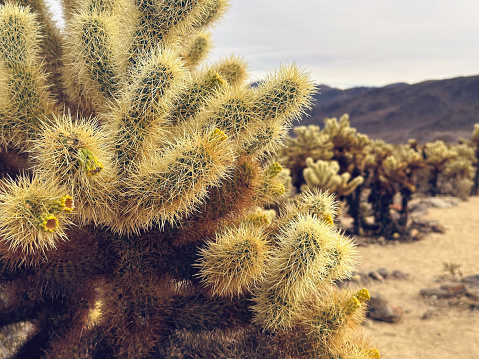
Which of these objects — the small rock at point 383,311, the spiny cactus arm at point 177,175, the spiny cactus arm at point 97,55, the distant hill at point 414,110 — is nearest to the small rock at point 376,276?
the small rock at point 383,311

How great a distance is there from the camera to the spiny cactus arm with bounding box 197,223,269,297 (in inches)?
82.4

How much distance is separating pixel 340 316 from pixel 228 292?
2.26ft

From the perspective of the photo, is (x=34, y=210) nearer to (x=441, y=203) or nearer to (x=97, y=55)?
(x=97, y=55)

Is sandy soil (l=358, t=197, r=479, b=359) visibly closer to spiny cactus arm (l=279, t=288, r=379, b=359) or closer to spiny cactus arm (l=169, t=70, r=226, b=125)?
spiny cactus arm (l=279, t=288, r=379, b=359)

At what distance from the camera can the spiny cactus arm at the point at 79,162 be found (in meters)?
1.74

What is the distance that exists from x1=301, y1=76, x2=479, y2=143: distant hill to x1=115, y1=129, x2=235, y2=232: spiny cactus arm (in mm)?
42693

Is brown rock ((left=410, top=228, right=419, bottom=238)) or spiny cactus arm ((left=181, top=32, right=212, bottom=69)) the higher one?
spiny cactus arm ((left=181, top=32, right=212, bottom=69))

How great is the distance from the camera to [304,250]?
1994 millimetres

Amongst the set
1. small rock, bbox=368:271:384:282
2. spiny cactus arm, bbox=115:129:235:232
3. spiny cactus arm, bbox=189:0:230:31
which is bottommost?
small rock, bbox=368:271:384:282

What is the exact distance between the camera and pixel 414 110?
52562 mm

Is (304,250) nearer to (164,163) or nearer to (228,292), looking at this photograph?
(228,292)

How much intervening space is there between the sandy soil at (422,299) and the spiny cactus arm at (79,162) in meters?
2.17

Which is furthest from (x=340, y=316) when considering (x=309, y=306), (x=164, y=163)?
(x=164, y=163)

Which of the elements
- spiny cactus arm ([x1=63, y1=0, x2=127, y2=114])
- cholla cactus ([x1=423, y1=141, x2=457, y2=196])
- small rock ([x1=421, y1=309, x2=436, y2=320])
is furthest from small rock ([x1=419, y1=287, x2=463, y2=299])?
cholla cactus ([x1=423, y1=141, x2=457, y2=196])
